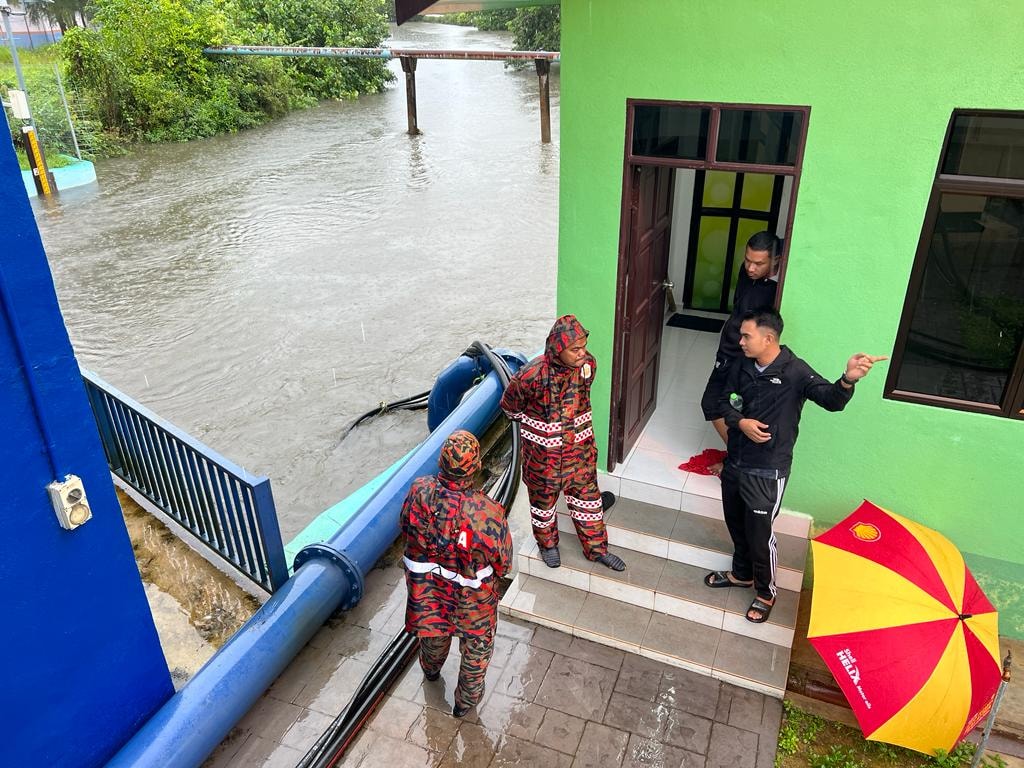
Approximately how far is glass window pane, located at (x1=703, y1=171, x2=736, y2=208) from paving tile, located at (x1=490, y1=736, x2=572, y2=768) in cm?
521

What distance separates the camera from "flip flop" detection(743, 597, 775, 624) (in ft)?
13.9

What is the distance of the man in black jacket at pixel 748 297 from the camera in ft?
14.0

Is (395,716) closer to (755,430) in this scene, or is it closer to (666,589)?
(666,589)

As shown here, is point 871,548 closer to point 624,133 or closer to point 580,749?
point 580,749

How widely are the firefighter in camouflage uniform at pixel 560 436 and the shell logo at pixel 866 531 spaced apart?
138 centimetres

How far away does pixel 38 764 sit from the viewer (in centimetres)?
340

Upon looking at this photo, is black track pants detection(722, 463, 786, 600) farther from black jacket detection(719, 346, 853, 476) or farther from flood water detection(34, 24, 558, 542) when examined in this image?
flood water detection(34, 24, 558, 542)

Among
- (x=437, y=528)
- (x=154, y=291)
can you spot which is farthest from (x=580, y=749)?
(x=154, y=291)

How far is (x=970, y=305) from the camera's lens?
158 inches

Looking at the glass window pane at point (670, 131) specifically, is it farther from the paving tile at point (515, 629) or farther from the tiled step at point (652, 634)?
the paving tile at point (515, 629)

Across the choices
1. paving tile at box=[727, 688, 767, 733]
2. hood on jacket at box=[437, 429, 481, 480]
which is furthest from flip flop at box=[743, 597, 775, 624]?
hood on jacket at box=[437, 429, 481, 480]

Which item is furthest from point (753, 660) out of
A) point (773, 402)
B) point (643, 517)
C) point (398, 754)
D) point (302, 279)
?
point (302, 279)

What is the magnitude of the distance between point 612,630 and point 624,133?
2904mm

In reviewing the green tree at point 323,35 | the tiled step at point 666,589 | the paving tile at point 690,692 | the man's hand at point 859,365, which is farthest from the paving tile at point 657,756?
the green tree at point 323,35
